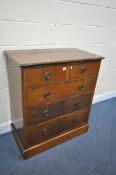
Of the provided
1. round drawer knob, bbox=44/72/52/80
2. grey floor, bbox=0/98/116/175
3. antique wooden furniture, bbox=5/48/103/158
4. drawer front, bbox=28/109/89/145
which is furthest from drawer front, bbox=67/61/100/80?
grey floor, bbox=0/98/116/175

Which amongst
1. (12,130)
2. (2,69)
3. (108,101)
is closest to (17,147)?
(12,130)

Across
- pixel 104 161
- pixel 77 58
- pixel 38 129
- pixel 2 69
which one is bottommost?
pixel 104 161

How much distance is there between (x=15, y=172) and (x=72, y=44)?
1.47 m

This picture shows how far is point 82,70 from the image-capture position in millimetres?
1542

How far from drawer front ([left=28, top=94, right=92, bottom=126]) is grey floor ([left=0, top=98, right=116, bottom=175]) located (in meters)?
0.41

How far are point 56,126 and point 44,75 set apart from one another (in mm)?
625

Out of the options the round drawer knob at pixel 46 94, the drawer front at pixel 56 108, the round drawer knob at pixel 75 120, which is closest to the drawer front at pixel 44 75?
the round drawer knob at pixel 46 94

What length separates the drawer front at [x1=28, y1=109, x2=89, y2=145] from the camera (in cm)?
156

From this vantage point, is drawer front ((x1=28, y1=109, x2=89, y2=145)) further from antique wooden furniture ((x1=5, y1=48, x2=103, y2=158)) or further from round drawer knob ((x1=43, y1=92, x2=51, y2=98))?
round drawer knob ((x1=43, y1=92, x2=51, y2=98))

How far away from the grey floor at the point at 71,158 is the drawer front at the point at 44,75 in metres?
0.78

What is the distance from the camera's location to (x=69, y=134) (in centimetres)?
185

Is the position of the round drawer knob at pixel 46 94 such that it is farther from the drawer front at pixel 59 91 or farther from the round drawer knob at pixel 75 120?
the round drawer knob at pixel 75 120

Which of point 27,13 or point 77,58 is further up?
point 27,13

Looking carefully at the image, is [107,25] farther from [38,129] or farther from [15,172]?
[15,172]
